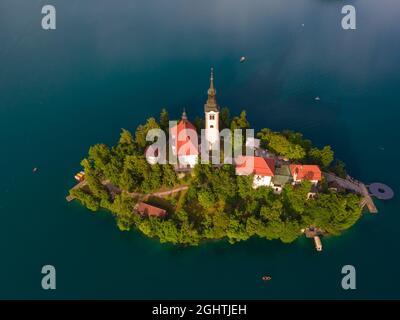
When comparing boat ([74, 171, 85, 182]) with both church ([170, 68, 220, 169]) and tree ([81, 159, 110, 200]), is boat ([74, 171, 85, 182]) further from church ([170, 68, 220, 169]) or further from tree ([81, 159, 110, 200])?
church ([170, 68, 220, 169])

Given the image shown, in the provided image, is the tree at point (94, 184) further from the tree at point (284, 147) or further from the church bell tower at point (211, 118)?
the tree at point (284, 147)

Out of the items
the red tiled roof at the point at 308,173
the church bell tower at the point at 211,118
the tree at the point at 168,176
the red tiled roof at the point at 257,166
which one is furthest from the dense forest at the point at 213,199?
the church bell tower at the point at 211,118

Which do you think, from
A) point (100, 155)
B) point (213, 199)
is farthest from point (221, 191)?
point (100, 155)

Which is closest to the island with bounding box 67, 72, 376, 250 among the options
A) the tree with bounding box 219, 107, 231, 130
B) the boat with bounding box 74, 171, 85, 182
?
the boat with bounding box 74, 171, 85, 182

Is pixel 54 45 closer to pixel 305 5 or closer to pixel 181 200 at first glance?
pixel 181 200

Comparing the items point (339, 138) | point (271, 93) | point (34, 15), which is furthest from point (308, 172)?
point (34, 15)

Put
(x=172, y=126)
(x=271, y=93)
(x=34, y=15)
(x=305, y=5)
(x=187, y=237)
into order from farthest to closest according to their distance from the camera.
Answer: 1. (x=305, y=5)
2. (x=34, y=15)
3. (x=271, y=93)
4. (x=172, y=126)
5. (x=187, y=237)
